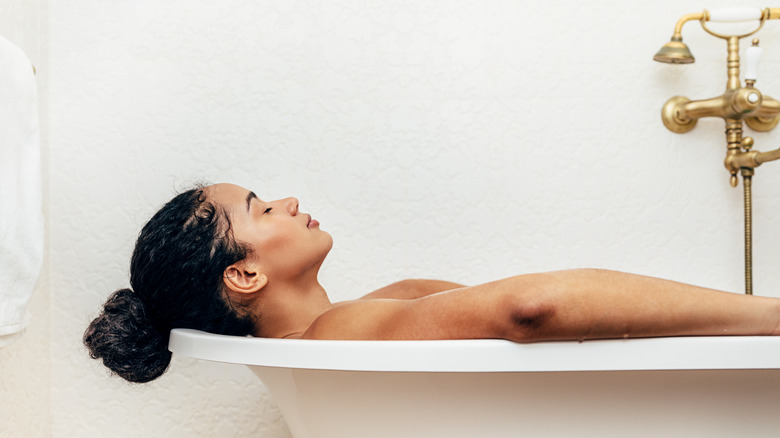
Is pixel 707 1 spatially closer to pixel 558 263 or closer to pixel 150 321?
pixel 558 263

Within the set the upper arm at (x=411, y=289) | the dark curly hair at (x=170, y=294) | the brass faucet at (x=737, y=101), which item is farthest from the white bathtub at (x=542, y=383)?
the brass faucet at (x=737, y=101)

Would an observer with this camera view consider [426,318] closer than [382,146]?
Yes

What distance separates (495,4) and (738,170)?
0.73 meters

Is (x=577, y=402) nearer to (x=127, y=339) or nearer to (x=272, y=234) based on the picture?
(x=272, y=234)

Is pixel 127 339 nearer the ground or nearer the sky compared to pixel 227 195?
nearer the ground

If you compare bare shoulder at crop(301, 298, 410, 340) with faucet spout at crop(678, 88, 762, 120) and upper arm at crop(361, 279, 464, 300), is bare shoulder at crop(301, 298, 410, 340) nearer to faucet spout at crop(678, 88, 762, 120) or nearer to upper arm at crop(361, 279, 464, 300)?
upper arm at crop(361, 279, 464, 300)

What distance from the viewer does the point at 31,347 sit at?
152cm

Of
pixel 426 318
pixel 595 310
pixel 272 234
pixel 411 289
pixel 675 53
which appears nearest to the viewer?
pixel 595 310

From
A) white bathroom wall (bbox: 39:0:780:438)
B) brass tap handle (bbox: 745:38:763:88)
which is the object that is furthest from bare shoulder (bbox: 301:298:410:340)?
brass tap handle (bbox: 745:38:763:88)

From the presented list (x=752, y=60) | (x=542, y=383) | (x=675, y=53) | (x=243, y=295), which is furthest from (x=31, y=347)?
(x=752, y=60)

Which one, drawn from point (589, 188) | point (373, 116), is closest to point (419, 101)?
point (373, 116)

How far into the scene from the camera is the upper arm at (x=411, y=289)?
4.82ft

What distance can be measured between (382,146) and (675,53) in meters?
0.72

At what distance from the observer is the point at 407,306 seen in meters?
0.96
